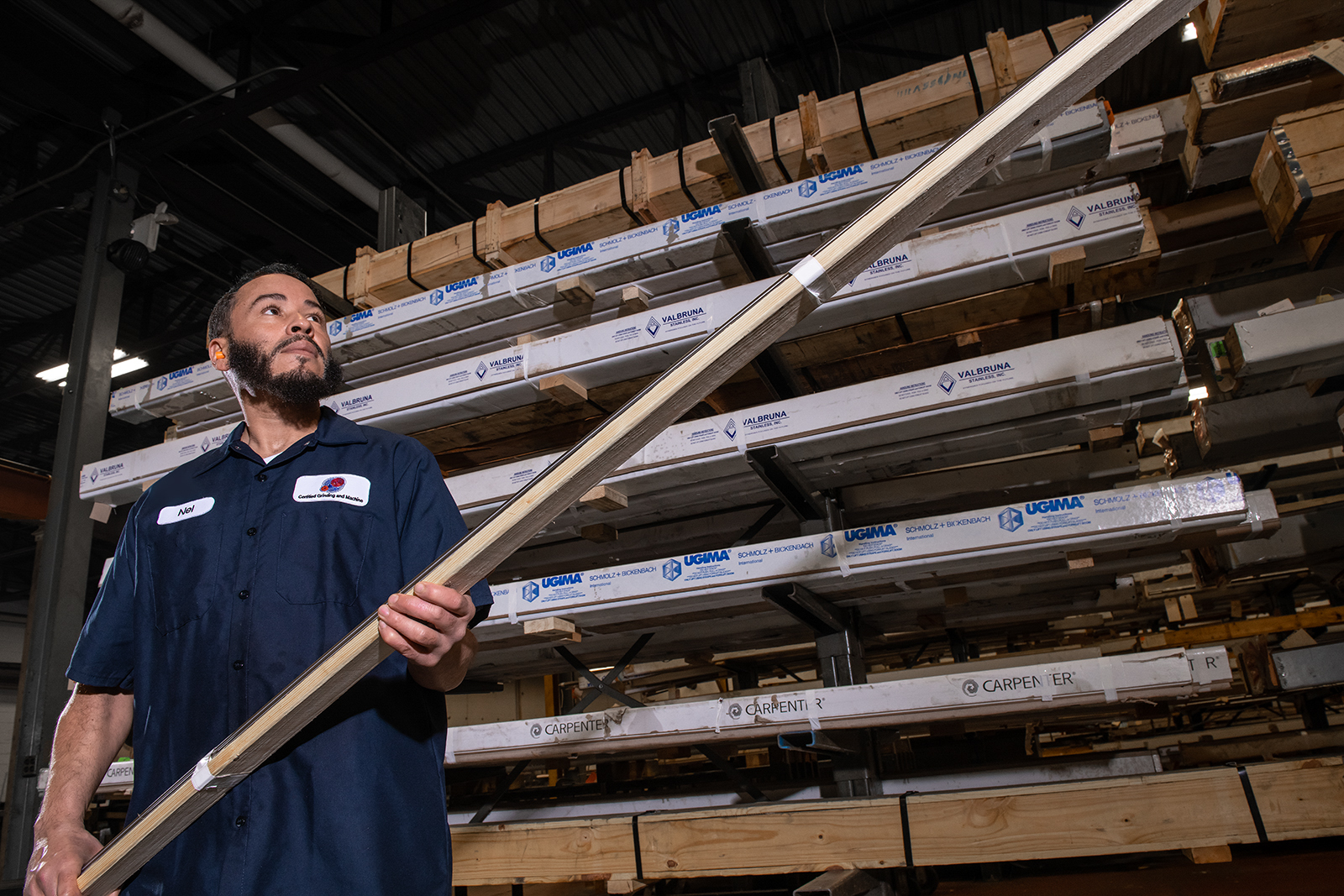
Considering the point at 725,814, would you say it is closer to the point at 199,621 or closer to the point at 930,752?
the point at 199,621

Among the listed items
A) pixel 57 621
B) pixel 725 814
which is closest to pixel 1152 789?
pixel 725 814

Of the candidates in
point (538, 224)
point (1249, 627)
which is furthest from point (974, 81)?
point (1249, 627)

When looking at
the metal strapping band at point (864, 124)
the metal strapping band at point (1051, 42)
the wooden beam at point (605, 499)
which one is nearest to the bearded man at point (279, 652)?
the wooden beam at point (605, 499)

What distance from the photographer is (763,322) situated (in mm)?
1358

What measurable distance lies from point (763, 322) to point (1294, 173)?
3.38 m

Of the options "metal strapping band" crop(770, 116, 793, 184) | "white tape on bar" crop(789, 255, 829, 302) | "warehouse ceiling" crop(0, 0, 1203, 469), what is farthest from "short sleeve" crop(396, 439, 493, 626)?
"warehouse ceiling" crop(0, 0, 1203, 469)

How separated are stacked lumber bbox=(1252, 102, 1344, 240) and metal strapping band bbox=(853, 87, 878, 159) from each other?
1793 millimetres

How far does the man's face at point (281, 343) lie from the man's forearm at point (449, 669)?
2.98 feet

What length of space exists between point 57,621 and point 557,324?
453 centimetres

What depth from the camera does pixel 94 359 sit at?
681 centimetres

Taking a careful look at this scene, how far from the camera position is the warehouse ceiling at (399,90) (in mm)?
7852

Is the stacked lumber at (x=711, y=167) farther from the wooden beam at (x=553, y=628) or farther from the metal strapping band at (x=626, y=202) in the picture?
the wooden beam at (x=553, y=628)

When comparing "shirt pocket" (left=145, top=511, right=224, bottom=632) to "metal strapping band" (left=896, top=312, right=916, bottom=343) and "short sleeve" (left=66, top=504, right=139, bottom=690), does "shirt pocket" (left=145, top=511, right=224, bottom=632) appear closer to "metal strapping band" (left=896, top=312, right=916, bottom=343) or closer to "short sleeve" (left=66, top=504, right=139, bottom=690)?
"short sleeve" (left=66, top=504, right=139, bottom=690)

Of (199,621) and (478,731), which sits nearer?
(199,621)
